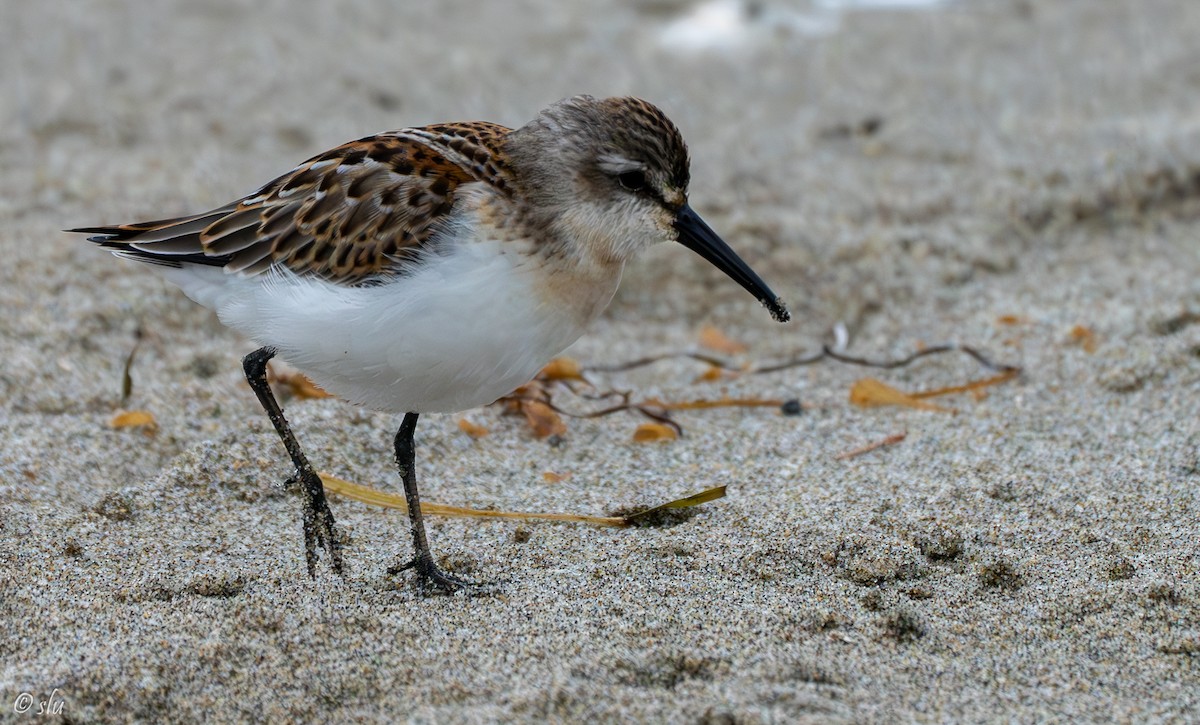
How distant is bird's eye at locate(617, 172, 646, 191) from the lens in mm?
3426

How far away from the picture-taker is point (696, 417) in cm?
461

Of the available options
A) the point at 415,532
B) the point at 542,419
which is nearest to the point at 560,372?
the point at 542,419

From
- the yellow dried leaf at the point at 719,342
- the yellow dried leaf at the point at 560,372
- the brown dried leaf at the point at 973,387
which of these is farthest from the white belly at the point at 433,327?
the yellow dried leaf at the point at 719,342

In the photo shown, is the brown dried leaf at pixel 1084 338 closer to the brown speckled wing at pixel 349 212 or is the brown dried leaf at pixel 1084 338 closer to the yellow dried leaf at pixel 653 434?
the yellow dried leaf at pixel 653 434

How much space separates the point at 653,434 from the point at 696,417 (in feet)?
0.87

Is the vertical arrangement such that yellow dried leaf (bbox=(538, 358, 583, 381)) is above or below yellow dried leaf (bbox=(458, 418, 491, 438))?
above

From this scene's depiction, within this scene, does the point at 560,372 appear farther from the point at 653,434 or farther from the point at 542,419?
the point at 653,434

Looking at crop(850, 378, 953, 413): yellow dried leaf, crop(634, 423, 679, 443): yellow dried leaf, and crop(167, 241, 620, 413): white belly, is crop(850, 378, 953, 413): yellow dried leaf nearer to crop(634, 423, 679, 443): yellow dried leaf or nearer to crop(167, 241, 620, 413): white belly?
crop(634, 423, 679, 443): yellow dried leaf

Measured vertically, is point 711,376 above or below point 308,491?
below

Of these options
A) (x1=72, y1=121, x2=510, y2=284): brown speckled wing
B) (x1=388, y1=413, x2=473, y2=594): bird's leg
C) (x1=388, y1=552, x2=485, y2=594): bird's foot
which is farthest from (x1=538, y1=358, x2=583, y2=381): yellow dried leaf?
(x1=388, y1=552, x2=485, y2=594): bird's foot

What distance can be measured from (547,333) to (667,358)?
6.37ft

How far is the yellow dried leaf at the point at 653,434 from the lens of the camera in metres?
4.39

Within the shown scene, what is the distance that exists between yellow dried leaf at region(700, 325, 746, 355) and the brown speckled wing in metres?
1.90

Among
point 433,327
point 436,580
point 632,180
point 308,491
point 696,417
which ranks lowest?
point 696,417
